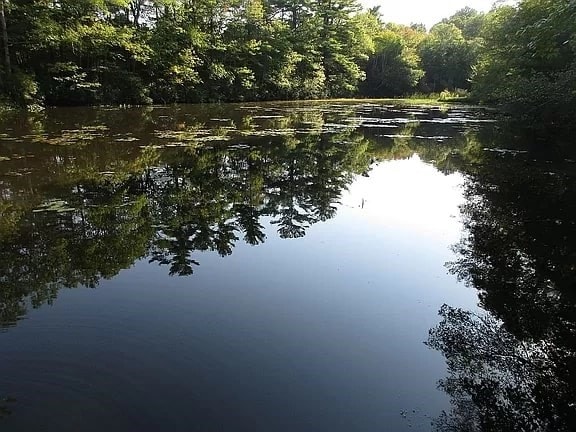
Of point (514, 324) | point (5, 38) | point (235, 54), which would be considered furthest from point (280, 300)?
point (235, 54)

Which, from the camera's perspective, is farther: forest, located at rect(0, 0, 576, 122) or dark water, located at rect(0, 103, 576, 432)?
forest, located at rect(0, 0, 576, 122)

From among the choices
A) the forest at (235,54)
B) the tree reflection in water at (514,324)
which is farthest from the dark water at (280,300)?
the forest at (235,54)

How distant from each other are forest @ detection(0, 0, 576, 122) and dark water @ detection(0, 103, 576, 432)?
186 inches

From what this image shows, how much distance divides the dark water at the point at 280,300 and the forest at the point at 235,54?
4721 millimetres

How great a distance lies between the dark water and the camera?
117 inches

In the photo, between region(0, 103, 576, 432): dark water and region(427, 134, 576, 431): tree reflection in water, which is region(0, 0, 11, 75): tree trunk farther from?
region(427, 134, 576, 431): tree reflection in water

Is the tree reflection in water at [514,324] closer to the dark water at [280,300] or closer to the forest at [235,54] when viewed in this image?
the dark water at [280,300]

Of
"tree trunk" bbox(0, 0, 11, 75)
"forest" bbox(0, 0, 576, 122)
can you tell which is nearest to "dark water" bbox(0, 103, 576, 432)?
"forest" bbox(0, 0, 576, 122)

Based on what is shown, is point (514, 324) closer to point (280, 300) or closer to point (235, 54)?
point (280, 300)

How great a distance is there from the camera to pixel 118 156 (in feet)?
36.5

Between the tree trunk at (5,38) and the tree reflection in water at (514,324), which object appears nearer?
the tree reflection in water at (514,324)

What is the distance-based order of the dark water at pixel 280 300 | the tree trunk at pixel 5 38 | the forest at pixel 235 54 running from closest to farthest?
the dark water at pixel 280 300, the forest at pixel 235 54, the tree trunk at pixel 5 38

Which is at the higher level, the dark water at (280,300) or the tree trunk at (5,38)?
the tree trunk at (5,38)

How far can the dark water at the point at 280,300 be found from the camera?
297 centimetres
